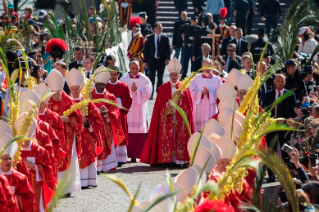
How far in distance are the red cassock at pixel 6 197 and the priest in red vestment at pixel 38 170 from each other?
1169 millimetres

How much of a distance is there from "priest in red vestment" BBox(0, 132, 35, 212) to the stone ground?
1.66 m

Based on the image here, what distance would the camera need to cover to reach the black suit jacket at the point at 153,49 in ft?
61.7

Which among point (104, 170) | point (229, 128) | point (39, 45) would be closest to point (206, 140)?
point (229, 128)

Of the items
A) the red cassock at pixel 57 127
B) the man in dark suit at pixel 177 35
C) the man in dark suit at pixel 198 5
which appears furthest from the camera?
the man in dark suit at pixel 198 5

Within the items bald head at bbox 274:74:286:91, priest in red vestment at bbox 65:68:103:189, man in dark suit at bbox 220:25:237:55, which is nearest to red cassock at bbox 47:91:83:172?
priest in red vestment at bbox 65:68:103:189

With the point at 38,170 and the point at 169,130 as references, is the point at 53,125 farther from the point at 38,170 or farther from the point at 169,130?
the point at 169,130

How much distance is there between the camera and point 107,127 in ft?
39.9

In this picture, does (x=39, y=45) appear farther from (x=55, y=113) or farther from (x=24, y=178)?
(x=24, y=178)

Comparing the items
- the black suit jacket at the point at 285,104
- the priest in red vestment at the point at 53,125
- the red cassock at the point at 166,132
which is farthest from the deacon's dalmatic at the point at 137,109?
the priest in red vestment at the point at 53,125

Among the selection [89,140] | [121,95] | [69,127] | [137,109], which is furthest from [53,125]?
[137,109]

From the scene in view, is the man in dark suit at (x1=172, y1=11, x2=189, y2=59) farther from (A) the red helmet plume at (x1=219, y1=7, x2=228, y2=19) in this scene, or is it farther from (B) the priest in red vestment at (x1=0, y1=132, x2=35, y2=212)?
(B) the priest in red vestment at (x1=0, y1=132, x2=35, y2=212)

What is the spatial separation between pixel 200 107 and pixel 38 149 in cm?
537

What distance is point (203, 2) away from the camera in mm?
27312

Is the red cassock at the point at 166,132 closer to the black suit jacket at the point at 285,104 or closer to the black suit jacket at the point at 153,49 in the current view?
the black suit jacket at the point at 285,104
